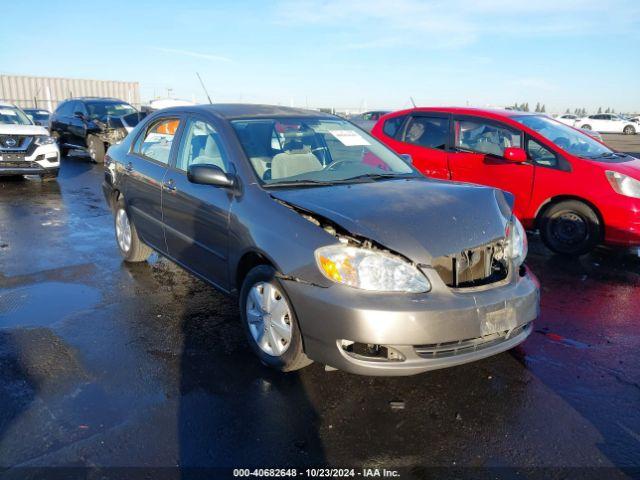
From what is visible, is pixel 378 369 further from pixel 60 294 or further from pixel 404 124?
pixel 404 124

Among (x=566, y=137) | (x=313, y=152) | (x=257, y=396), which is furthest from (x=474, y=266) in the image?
(x=566, y=137)

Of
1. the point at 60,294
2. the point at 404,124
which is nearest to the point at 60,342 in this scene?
the point at 60,294

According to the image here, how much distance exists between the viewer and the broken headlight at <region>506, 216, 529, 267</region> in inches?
128

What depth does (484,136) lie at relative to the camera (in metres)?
6.62

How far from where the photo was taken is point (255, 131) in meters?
3.94

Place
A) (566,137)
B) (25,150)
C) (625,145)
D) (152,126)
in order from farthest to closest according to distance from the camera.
Answer: (625,145) → (25,150) → (566,137) → (152,126)

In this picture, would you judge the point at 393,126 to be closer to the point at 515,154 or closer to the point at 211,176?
the point at 515,154

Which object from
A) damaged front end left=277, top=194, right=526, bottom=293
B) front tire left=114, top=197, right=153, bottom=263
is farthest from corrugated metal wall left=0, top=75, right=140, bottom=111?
damaged front end left=277, top=194, right=526, bottom=293

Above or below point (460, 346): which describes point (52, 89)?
above

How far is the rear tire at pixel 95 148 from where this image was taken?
13891 mm

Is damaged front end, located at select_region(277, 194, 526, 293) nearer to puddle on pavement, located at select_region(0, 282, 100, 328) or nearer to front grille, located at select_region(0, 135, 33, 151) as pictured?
puddle on pavement, located at select_region(0, 282, 100, 328)

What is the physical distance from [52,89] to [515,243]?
3894 cm

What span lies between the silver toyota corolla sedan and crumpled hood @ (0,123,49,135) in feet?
24.8

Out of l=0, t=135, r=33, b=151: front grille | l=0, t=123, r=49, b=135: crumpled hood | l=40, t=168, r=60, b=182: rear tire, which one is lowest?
l=40, t=168, r=60, b=182: rear tire
